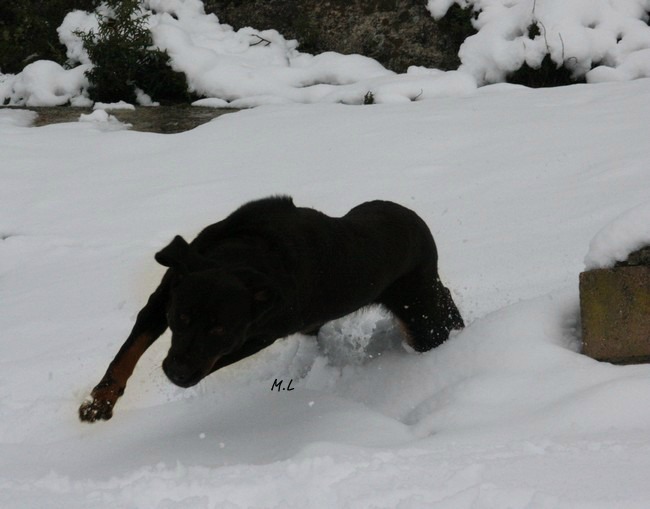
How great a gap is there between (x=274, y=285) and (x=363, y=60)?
23.4ft

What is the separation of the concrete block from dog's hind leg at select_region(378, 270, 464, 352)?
84 cm

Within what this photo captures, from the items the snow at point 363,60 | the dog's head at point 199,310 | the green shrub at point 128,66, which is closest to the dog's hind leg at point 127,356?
the dog's head at point 199,310

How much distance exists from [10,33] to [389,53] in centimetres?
474

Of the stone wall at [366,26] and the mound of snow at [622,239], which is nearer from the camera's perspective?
the mound of snow at [622,239]

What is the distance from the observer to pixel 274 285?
3.32 meters

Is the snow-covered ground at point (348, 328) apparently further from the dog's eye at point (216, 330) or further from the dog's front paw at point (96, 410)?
the dog's eye at point (216, 330)

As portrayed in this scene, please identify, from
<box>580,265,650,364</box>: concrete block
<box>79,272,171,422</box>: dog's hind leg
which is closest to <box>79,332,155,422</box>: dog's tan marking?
<box>79,272,171,422</box>: dog's hind leg

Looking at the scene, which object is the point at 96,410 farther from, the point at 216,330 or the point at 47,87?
the point at 47,87

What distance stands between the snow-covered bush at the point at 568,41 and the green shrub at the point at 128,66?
128 inches

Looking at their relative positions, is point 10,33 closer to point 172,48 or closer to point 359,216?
point 172,48

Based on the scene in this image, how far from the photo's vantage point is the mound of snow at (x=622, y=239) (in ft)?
12.1

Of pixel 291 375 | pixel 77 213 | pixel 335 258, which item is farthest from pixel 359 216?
pixel 77 213

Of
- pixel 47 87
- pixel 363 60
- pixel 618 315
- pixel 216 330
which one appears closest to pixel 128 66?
pixel 47 87

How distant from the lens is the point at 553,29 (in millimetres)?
9219
